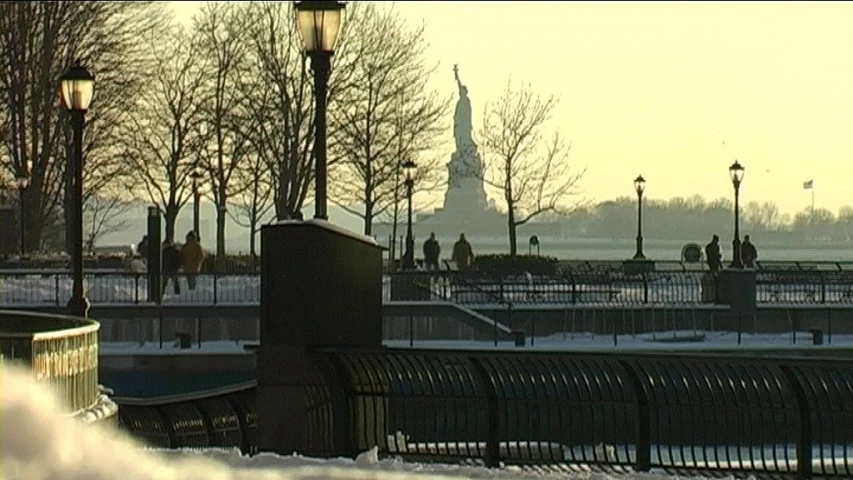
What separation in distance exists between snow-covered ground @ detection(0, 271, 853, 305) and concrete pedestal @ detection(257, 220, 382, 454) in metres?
27.1

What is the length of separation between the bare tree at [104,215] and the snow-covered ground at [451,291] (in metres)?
33.3

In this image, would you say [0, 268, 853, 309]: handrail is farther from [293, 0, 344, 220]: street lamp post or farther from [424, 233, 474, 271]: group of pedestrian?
[293, 0, 344, 220]: street lamp post

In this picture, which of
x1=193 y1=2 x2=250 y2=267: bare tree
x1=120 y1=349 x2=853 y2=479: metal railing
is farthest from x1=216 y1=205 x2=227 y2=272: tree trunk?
x1=120 y1=349 x2=853 y2=479: metal railing

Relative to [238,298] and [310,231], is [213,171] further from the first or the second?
[310,231]

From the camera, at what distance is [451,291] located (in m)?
48.3

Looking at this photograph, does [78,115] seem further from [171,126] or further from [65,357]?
[171,126]

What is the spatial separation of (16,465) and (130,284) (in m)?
42.1

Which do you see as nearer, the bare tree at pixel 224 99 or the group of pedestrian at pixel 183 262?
the group of pedestrian at pixel 183 262

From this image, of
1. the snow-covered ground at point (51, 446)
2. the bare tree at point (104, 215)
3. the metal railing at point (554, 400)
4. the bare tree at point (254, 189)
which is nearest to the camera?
the snow-covered ground at point (51, 446)

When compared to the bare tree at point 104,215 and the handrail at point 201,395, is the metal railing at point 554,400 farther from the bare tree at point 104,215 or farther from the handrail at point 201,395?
the bare tree at point 104,215

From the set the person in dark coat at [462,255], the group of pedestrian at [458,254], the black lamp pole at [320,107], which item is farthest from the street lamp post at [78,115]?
the person in dark coat at [462,255]

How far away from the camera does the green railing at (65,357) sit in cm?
1714

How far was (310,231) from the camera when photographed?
649 inches

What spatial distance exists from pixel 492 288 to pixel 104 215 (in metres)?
47.8
